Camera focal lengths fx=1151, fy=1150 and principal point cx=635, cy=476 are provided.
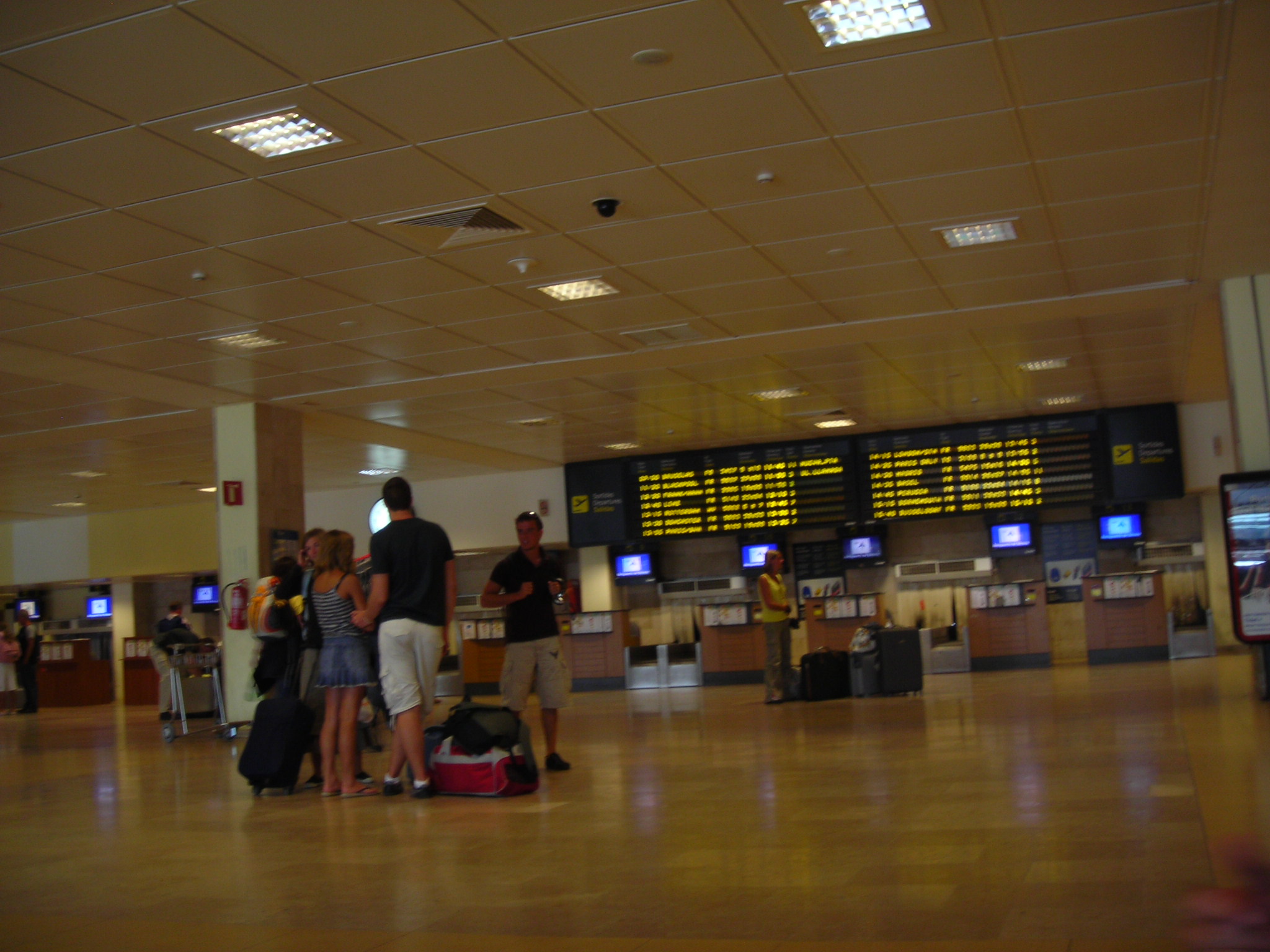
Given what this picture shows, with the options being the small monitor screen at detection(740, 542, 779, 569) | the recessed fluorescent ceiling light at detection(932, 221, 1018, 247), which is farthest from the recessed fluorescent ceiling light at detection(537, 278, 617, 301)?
the small monitor screen at detection(740, 542, 779, 569)

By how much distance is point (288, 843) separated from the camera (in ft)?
15.2

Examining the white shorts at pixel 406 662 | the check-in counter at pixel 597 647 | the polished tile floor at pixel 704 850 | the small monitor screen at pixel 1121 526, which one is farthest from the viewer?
the check-in counter at pixel 597 647

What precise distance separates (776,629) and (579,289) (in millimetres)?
4564

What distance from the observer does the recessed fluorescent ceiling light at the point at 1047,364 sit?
36.8 feet

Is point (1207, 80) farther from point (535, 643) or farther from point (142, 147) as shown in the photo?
point (142, 147)

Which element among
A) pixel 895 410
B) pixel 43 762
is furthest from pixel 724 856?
pixel 895 410

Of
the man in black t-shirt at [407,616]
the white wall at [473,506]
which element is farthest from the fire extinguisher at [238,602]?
the white wall at [473,506]

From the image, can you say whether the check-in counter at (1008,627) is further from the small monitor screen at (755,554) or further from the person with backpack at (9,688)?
the person with backpack at (9,688)

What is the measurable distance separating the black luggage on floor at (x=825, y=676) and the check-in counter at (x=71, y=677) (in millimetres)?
14716

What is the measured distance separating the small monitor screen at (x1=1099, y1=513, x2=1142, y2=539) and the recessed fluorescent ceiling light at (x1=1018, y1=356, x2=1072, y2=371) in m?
3.90

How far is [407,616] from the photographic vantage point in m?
5.71

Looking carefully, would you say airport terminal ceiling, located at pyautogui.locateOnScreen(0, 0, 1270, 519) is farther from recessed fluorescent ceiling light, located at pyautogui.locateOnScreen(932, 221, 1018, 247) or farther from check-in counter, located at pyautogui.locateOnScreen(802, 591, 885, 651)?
check-in counter, located at pyautogui.locateOnScreen(802, 591, 885, 651)

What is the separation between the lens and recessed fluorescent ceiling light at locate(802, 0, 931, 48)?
14.5 ft

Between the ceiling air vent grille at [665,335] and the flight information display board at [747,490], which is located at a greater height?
the ceiling air vent grille at [665,335]
